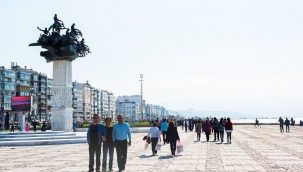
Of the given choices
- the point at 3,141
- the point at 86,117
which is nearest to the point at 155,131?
A: the point at 3,141

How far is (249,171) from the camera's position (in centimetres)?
984

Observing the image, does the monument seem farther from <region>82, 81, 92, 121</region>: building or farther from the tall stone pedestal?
<region>82, 81, 92, 121</region>: building

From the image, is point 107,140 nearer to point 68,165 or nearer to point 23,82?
point 68,165

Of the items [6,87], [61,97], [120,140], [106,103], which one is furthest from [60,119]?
[106,103]

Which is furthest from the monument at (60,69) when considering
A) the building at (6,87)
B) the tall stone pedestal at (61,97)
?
the building at (6,87)

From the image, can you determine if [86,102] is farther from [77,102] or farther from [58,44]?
[58,44]

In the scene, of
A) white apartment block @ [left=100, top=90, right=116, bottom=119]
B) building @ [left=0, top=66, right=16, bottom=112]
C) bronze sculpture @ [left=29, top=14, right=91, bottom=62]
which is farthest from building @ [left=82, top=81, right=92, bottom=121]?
bronze sculpture @ [left=29, top=14, right=91, bottom=62]

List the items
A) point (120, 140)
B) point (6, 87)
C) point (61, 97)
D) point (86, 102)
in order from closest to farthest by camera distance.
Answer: point (120, 140) < point (61, 97) < point (6, 87) < point (86, 102)

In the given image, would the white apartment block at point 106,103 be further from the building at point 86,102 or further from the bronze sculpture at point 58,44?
the bronze sculpture at point 58,44

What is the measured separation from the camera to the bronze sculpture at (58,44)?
25.4 metres

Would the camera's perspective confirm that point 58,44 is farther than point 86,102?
No

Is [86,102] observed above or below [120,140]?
above

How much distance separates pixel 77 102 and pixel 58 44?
115545mm

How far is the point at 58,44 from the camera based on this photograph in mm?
25656
